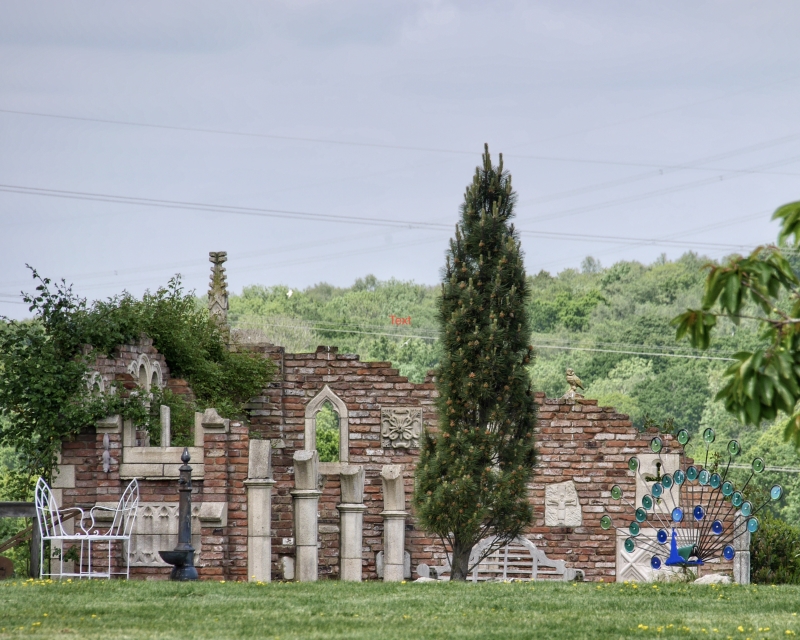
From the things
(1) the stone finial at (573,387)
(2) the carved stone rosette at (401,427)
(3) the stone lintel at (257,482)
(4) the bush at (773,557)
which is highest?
(1) the stone finial at (573,387)

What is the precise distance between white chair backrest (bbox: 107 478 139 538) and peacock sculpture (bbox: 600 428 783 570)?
5929mm

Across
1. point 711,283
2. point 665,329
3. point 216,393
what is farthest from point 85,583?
point 665,329

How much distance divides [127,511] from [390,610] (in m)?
5.25

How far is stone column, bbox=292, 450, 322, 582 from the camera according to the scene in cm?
1486

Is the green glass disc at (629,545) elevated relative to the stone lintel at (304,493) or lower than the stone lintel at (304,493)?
lower

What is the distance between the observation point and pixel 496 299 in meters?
14.0

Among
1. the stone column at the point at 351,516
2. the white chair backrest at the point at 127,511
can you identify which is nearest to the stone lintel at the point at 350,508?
the stone column at the point at 351,516

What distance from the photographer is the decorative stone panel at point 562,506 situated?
1741cm

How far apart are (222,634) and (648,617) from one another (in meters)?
3.35

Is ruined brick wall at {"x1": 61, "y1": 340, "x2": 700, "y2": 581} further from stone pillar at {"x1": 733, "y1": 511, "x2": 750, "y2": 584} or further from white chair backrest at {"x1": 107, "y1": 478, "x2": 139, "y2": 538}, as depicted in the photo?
stone pillar at {"x1": 733, "y1": 511, "x2": 750, "y2": 584}

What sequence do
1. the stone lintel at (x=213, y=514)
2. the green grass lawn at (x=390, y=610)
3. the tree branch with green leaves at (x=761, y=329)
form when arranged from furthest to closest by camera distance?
1. the stone lintel at (x=213, y=514)
2. the green grass lawn at (x=390, y=610)
3. the tree branch with green leaves at (x=761, y=329)

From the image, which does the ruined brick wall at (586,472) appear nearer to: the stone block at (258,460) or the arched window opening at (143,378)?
the stone block at (258,460)

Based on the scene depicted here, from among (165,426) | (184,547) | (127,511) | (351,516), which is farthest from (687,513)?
(127,511)

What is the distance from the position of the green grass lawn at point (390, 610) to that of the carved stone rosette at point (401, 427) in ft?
19.2
